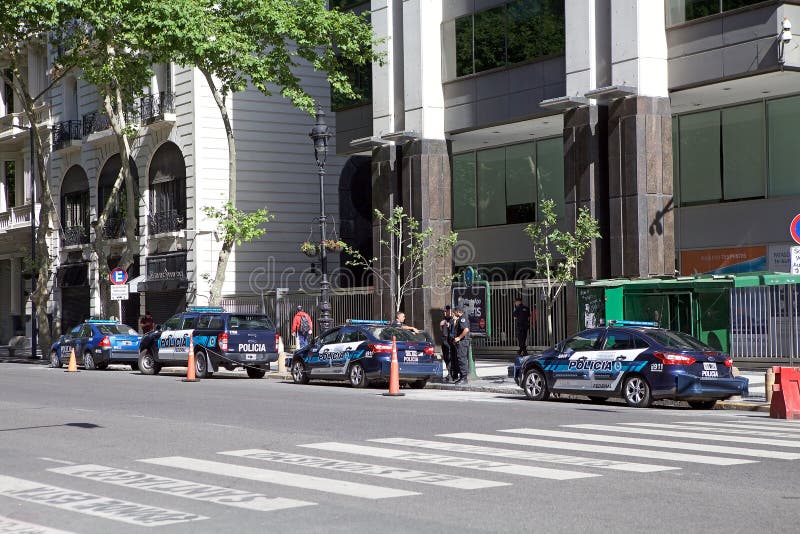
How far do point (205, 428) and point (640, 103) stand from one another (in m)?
17.3

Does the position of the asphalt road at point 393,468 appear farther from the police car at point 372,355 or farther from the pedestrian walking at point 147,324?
the pedestrian walking at point 147,324

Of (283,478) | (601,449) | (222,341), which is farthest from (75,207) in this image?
(283,478)

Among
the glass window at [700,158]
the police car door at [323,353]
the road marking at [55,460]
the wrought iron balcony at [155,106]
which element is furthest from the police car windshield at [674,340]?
the wrought iron balcony at [155,106]

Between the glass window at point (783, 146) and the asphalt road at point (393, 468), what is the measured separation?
43.2ft

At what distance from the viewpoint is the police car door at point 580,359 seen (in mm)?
20703

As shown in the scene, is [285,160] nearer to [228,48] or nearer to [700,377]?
[228,48]

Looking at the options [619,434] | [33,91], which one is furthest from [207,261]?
[619,434]

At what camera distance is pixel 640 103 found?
29.5 m

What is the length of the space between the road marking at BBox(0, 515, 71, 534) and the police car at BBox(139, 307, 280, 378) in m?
21.2

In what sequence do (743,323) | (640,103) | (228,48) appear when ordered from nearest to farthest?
(743,323) → (640,103) → (228,48)

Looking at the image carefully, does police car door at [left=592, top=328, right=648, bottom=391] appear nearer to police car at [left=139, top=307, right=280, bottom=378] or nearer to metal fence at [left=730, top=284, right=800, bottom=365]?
metal fence at [left=730, top=284, right=800, bottom=365]

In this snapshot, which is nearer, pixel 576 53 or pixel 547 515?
pixel 547 515

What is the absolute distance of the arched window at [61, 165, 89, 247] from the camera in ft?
173

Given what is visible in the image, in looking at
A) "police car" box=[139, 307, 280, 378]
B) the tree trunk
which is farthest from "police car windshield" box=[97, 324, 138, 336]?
"police car" box=[139, 307, 280, 378]
